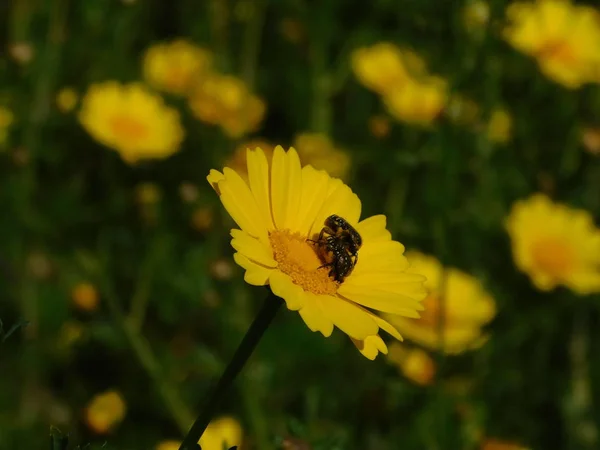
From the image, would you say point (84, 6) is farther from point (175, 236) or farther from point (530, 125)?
point (530, 125)

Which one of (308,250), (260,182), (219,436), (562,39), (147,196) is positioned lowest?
(147,196)

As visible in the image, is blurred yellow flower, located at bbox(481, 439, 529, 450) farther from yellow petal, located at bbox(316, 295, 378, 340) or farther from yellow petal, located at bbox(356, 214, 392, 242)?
yellow petal, located at bbox(316, 295, 378, 340)

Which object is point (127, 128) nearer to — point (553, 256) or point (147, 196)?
point (147, 196)

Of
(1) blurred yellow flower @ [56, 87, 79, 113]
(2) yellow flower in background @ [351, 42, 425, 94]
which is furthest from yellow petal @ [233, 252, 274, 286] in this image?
(2) yellow flower in background @ [351, 42, 425, 94]

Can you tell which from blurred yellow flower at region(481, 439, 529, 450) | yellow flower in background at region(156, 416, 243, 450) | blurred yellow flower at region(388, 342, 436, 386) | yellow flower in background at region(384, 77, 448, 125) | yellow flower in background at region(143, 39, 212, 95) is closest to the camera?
yellow flower in background at region(156, 416, 243, 450)

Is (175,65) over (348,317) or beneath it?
beneath

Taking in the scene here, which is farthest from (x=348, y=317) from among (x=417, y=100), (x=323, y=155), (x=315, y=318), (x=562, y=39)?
(x=562, y=39)
